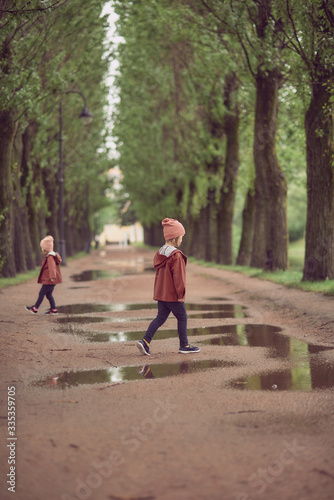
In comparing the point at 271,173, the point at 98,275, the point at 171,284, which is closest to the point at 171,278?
the point at 171,284

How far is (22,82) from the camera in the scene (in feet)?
66.4

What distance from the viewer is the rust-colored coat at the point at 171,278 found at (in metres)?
8.18

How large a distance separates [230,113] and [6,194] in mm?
11428

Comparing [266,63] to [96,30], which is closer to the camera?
[266,63]

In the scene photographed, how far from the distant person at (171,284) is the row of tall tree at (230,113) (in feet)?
21.8

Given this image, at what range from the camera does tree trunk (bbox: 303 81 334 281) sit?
1631 centimetres

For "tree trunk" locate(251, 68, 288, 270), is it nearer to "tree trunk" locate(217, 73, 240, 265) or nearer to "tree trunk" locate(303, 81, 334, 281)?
"tree trunk" locate(303, 81, 334, 281)

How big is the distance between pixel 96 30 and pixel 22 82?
273 inches

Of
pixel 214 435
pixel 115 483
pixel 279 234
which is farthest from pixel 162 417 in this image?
pixel 279 234

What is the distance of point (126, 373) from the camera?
23.0 feet

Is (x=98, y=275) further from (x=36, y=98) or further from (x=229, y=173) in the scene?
(x=36, y=98)

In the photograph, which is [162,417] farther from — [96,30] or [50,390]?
[96,30]

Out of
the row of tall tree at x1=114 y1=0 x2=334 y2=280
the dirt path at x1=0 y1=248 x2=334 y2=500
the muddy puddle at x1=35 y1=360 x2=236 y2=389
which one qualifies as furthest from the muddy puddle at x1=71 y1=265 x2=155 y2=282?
the muddy puddle at x1=35 y1=360 x2=236 y2=389

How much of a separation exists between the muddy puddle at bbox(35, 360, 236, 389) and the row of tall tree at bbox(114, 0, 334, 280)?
319 inches
